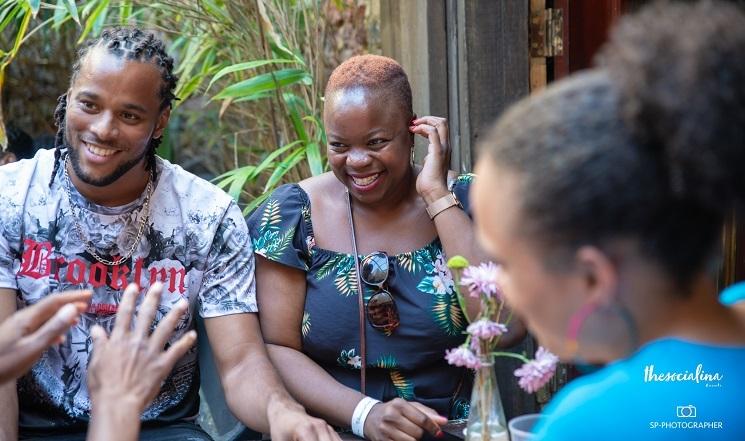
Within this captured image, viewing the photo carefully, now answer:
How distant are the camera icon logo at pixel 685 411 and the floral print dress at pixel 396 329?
4.39ft

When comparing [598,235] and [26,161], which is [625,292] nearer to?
[598,235]

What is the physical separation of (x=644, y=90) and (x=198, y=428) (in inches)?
79.8

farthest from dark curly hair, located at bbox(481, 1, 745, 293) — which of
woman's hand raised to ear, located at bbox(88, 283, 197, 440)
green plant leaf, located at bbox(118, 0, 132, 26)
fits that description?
green plant leaf, located at bbox(118, 0, 132, 26)

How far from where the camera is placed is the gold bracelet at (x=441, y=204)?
279 cm

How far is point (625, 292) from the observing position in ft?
3.75

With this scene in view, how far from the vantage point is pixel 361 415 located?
257 centimetres

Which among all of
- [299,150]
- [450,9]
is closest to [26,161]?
[299,150]

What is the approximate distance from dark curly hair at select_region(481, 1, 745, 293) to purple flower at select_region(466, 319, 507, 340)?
40.3 inches

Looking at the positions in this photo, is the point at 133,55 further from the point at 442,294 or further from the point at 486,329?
the point at 486,329

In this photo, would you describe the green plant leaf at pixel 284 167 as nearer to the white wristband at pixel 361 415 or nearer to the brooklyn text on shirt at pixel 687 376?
the white wristband at pixel 361 415

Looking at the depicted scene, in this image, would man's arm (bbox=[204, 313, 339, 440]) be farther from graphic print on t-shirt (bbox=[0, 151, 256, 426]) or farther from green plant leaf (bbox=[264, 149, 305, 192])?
green plant leaf (bbox=[264, 149, 305, 192])

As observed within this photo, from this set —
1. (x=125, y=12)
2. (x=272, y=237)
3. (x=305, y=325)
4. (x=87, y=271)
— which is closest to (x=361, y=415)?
(x=305, y=325)

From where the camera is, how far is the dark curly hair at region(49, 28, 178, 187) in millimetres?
2748

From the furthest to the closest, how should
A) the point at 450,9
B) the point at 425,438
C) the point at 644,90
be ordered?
the point at 450,9, the point at 425,438, the point at 644,90
